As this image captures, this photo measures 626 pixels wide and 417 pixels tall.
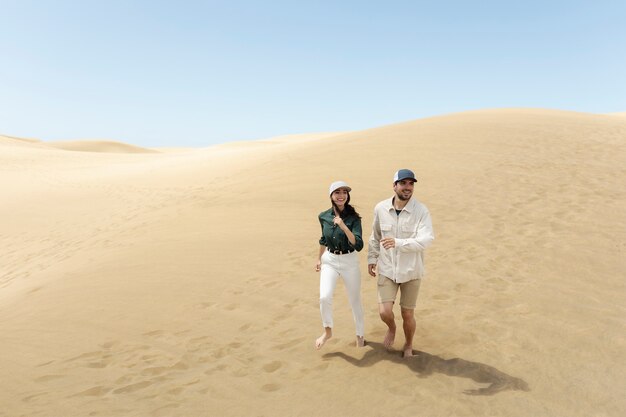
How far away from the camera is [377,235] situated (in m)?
4.28

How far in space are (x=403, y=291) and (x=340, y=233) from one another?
819 mm

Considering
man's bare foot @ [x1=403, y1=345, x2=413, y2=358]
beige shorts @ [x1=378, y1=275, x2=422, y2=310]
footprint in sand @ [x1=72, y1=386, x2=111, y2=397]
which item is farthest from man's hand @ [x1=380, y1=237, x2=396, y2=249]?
footprint in sand @ [x1=72, y1=386, x2=111, y2=397]

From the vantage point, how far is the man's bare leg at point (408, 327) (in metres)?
4.16

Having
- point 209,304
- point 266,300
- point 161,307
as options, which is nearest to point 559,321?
point 266,300

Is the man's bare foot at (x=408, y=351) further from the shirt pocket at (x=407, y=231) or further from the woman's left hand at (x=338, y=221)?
the woman's left hand at (x=338, y=221)

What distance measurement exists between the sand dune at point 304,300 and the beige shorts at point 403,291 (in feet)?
2.13

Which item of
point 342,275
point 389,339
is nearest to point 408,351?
point 389,339

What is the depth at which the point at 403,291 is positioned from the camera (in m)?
4.09

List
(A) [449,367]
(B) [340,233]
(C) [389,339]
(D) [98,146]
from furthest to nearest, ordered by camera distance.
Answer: (D) [98,146], (C) [389,339], (B) [340,233], (A) [449,367]

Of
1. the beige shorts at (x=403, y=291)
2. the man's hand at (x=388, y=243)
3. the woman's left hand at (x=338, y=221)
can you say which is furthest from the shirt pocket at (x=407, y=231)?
the woman's left hand at (x=338, y=221)

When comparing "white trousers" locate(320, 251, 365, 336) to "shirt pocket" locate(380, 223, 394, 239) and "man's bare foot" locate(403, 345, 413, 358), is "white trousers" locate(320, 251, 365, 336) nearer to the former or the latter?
"shirt pocket" locate(380, 223, 394, 239)

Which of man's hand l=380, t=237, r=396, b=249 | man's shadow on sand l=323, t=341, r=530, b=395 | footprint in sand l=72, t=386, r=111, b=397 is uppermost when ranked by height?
man's hand l=380, t=237, r=396, b=249

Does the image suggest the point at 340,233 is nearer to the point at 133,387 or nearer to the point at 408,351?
the point at 408,351

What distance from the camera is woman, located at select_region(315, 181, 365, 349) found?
4.27 meters
